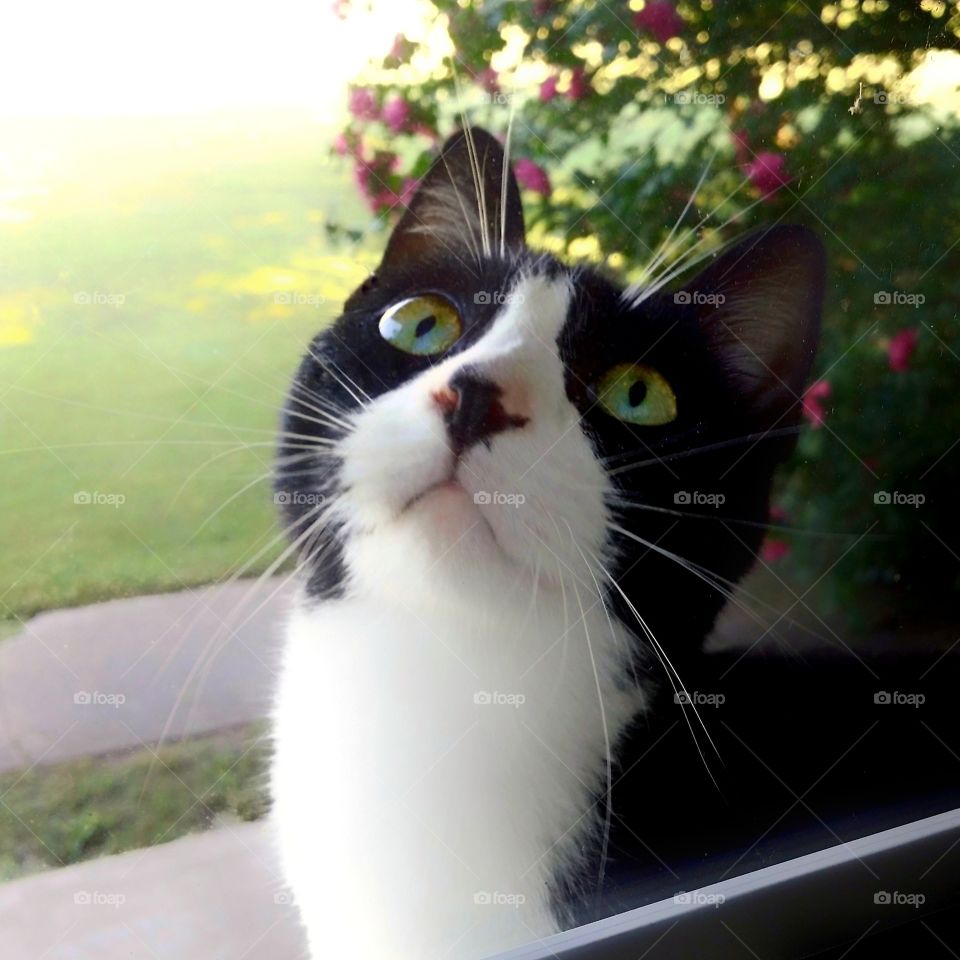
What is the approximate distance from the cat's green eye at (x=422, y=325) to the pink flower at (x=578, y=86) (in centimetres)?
28

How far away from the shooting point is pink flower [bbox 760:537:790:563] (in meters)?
1.09

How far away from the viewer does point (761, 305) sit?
3.23ft

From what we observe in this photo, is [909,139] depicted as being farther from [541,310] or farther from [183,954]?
[183,954]

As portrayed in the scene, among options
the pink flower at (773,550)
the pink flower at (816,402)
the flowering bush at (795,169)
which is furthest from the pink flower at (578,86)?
the pink flower at (773,550)

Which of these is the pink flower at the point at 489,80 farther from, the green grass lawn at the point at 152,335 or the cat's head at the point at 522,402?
the green grass lawn at the point at 152,335

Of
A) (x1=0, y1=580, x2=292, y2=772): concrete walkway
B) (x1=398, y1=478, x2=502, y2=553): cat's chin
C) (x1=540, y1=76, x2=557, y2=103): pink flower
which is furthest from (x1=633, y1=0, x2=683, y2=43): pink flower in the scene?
(x1=0, y1=580, x2=292, y2=772): concrete walkway

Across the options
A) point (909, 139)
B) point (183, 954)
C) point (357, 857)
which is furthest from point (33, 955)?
point (909, 139)

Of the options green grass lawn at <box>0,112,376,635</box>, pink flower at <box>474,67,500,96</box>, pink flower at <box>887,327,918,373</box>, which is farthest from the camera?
pink flower at <box>887,327,918,373</box>

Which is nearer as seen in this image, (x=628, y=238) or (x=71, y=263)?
(x=71, y=263)

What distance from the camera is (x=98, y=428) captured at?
0.85 meters

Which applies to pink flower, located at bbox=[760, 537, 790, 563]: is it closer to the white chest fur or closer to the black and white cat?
the black and white cat

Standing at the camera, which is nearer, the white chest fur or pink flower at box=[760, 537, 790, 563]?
the white chest fur

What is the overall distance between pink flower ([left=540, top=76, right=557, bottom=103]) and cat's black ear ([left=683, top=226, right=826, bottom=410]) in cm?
25

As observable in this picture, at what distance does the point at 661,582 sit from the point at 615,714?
0.16 m
